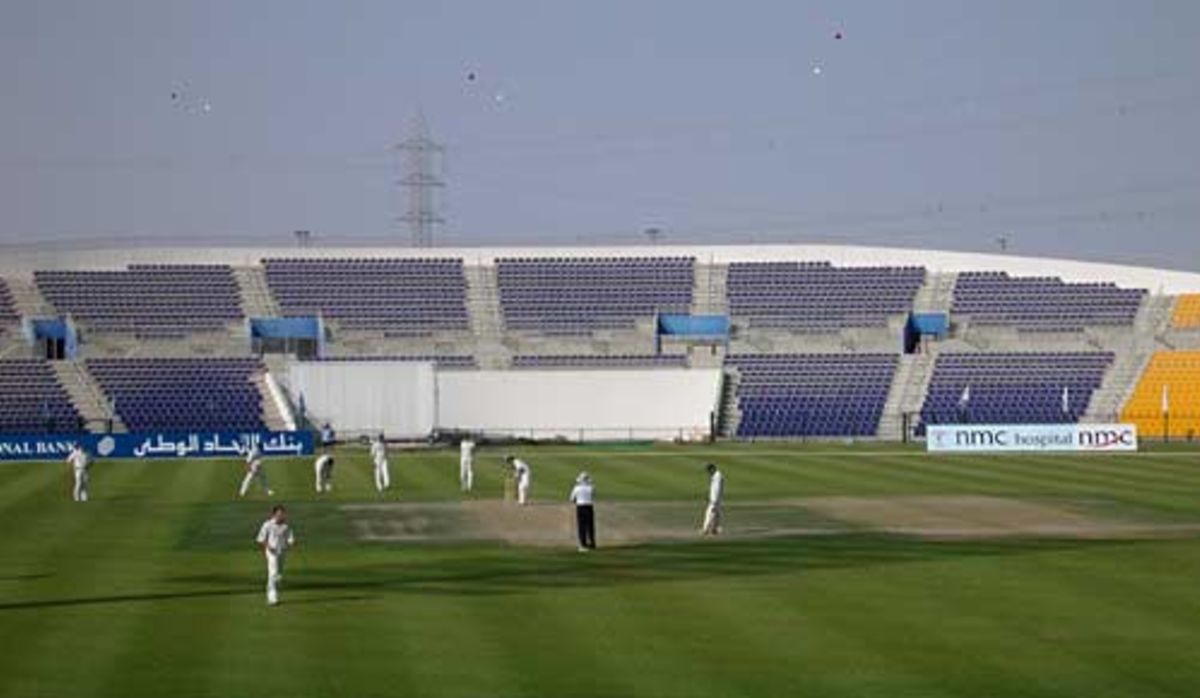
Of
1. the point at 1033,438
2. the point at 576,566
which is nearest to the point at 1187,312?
the point at 1033,438

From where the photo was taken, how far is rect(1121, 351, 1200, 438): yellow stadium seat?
8719 centimetres

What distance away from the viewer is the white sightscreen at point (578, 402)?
292ft

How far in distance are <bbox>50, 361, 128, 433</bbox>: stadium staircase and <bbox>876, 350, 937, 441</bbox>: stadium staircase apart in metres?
35.3

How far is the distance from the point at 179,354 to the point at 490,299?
56.4 feet

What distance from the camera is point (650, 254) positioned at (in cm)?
10562

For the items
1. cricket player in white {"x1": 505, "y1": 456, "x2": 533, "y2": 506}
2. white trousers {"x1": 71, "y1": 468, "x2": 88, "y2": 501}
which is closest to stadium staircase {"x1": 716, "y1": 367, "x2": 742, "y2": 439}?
cricket player in white {"x1": 505, "y1": 456, "x2": 533, "y2": 506}

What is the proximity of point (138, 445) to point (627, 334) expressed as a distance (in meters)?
31.8

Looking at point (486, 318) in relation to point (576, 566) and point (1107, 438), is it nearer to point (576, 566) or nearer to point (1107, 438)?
point (1107, 438)

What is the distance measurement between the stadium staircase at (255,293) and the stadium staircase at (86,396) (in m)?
10.9

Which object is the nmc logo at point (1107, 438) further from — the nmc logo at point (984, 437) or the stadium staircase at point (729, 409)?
the stadium staircase at point (729, 409)

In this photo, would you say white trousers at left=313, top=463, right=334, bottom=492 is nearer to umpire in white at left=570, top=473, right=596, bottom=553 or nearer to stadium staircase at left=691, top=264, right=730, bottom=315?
umpire in white at left=570, top=473, right=596, bottom=553

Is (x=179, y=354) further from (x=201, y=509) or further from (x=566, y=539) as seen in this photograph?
(x=566, y=539)

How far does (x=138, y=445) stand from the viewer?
2876 inches

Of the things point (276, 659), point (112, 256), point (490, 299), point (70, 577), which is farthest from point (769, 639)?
point (112, 256)
